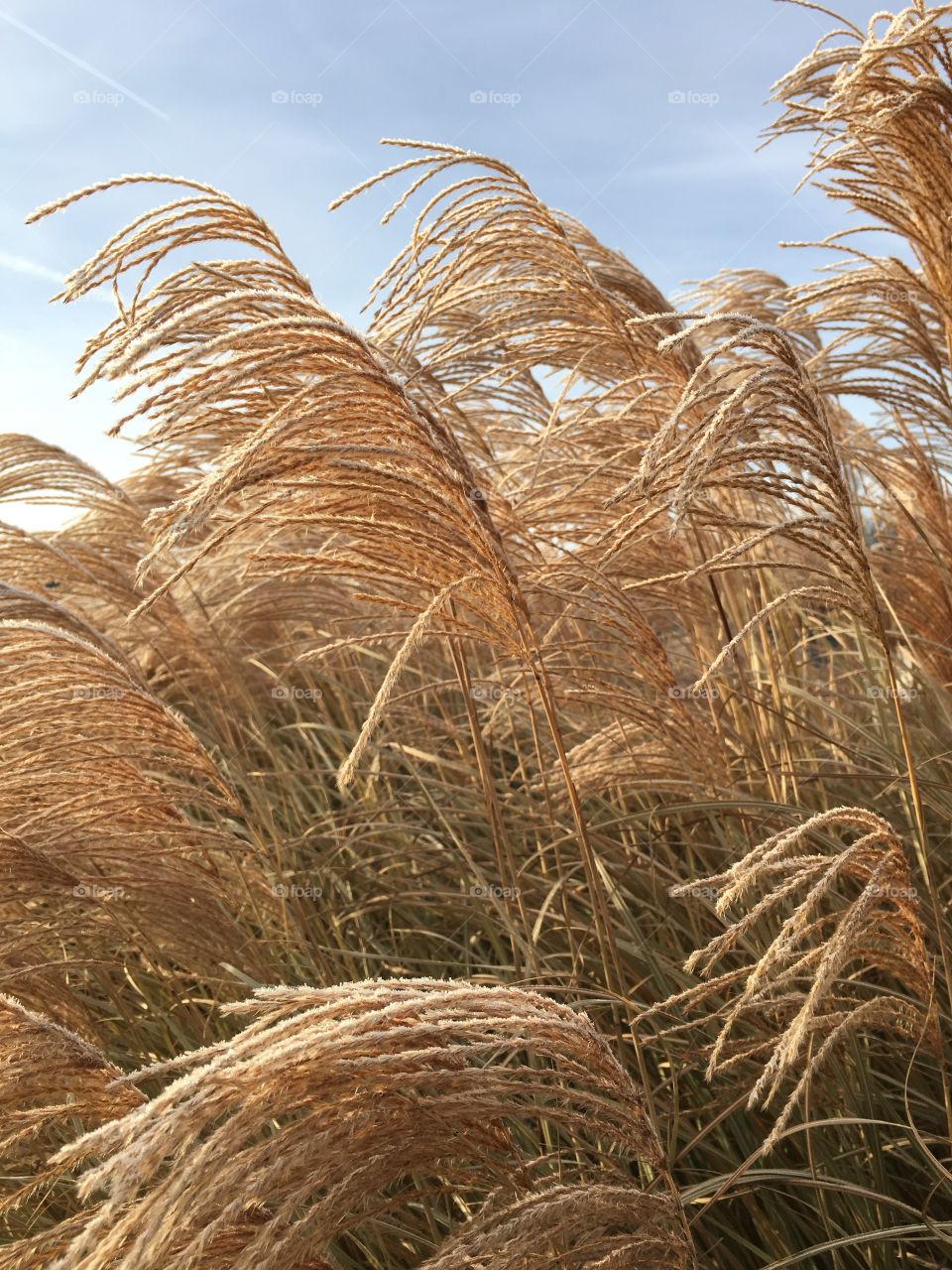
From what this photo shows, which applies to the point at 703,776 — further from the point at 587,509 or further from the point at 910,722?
the point at 910,722

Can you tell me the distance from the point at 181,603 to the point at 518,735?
1.32 m

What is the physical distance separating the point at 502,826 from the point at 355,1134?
945 millimetres

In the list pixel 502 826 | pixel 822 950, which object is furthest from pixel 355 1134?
pixel 502 826

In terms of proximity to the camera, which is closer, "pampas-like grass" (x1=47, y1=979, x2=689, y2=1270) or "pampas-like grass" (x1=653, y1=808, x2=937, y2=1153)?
"pampas-like grass" (x1=47, y1=979, x2=689, y2=1270)

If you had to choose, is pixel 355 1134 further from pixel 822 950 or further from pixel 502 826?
pixel 502 826

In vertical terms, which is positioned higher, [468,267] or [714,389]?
[468,267]

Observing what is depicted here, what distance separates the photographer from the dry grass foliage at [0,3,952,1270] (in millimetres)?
1113

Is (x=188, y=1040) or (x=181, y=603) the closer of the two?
(x=188, y=1040)

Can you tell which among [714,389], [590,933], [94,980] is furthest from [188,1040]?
[714,389]

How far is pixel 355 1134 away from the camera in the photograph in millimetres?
1074

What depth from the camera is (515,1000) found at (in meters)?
1.09

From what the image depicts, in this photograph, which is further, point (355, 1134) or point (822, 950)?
point (822, 950)

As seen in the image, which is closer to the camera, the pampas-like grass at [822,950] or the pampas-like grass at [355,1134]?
the pampas-like grass at [355,1134]

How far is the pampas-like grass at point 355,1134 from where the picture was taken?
2.97ft
